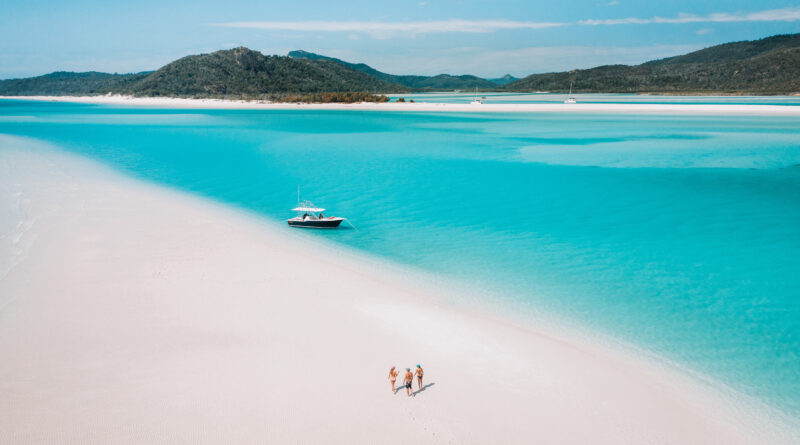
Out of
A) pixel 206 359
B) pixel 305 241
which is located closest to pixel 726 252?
pixel 305 241

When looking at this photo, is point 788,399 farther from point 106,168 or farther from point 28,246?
point 106,168

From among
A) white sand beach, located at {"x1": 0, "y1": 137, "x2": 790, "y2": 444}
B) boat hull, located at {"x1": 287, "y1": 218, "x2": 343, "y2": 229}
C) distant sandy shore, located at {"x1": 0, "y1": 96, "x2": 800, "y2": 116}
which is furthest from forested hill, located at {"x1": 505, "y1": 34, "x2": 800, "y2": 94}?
white sand beach, located at {"x1": 0, "y1": 137, "x2": 790, "y2": 444}

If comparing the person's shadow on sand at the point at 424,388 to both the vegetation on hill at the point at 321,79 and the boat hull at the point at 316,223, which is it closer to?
the boat hull at the point at 316,223

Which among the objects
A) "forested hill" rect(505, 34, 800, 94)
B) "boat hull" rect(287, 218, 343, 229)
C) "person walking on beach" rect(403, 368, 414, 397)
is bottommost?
"person walking on beach" rect(403, 368, 414, 397)

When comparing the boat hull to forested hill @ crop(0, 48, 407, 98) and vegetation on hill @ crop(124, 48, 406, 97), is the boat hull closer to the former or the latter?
forested hill @ crop(0, 48, 407, 98)

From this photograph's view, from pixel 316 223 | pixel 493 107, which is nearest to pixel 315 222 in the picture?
pixel 316 223

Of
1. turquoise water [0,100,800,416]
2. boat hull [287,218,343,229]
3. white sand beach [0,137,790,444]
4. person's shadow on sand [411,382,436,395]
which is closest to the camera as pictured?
white sand beach [0,137,790,444]

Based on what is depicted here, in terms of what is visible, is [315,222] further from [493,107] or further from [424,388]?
[493,107]
